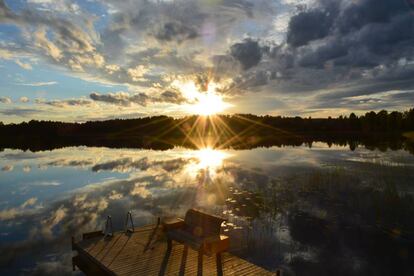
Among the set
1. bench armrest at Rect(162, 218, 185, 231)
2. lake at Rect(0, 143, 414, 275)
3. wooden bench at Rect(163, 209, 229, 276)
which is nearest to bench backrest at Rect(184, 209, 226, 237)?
wooden bench at Rect(163, 209, 229, 276)

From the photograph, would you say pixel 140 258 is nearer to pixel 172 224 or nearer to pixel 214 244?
pixel 172 224

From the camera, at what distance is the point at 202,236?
50.3 ft

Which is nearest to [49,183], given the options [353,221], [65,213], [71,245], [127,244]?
[65,213]

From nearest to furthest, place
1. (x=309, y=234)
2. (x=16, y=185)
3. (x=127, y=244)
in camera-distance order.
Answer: (x=127, y=244) → (x=309, y=234) → (x=16, y=185)

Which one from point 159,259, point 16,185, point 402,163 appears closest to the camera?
point 159,259

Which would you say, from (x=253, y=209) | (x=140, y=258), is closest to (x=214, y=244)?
(x=140, y=258)

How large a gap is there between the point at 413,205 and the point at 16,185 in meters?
38.4

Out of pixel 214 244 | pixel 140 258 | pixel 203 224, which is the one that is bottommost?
pixel 140 258

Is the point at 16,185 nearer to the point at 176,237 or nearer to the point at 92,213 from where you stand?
the point at 92,213

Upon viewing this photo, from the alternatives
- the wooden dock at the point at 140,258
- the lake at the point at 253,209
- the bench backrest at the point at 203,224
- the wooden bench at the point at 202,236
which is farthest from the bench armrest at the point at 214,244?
the lake at the point at 253,209

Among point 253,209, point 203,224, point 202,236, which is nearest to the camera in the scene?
point 202,236

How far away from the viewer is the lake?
16891mm

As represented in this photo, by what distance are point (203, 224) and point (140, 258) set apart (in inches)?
124

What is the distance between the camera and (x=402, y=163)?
4744 cm
